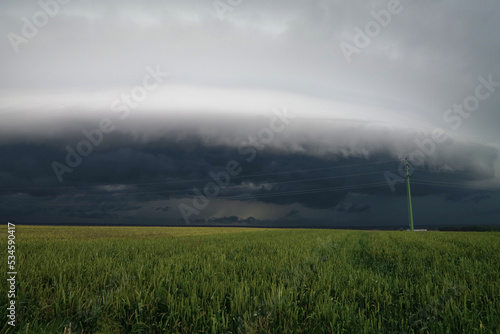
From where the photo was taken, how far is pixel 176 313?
3836 mm

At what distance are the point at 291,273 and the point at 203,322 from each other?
3228mm

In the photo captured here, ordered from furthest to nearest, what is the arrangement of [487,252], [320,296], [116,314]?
1. [487,252]
2. [320,296]
3. [116,314]

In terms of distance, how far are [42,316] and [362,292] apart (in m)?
5.33

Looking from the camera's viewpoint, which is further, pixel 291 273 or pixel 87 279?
pixel 291 273

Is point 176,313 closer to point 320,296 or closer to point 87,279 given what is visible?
point 320,296

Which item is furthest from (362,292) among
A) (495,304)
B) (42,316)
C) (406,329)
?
(42,316)

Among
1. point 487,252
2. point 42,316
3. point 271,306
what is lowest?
point 42,316

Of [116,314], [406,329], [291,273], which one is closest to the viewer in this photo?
[406,329]

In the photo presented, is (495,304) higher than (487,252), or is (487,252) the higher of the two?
(487,252)

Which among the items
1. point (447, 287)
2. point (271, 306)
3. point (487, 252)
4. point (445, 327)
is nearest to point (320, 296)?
point (271, 306)

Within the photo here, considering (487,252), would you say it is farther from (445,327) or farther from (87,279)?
(87,279)

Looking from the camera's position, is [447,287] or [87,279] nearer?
[447,287]

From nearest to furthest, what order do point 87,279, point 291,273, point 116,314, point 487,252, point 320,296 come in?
point 116,314 < point 320,296 < point 87,279 < point 291,273 < point 487,252

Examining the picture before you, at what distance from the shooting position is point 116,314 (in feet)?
13.2
